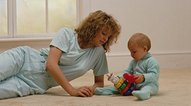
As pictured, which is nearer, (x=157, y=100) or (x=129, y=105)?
(x=129, y=105)

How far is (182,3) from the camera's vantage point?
10.3ft

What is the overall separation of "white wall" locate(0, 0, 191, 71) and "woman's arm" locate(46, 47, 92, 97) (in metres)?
1.12

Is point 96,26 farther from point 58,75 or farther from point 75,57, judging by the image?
point 58,75

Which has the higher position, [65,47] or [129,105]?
[65,47]

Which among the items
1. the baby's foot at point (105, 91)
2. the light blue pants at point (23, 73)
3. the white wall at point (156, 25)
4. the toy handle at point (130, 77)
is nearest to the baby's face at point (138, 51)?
the toy handle at point (130, 77)

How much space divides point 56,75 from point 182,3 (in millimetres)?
1768

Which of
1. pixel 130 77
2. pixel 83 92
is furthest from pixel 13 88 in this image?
pixel 130 77

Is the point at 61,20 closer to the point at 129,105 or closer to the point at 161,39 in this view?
the point at 161,39

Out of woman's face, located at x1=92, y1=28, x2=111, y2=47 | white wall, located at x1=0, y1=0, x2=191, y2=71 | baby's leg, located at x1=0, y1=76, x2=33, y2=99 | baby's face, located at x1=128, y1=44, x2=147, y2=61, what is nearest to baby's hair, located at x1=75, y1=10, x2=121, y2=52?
woman's face, located at x1=92, y1=28, x2=111, y2=47

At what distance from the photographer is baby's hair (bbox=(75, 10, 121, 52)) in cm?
181

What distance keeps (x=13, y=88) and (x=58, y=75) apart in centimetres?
23

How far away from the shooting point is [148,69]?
5.85 feet

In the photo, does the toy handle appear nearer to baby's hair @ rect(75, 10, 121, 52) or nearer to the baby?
the baby

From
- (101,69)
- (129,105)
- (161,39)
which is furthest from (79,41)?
(161,39)
